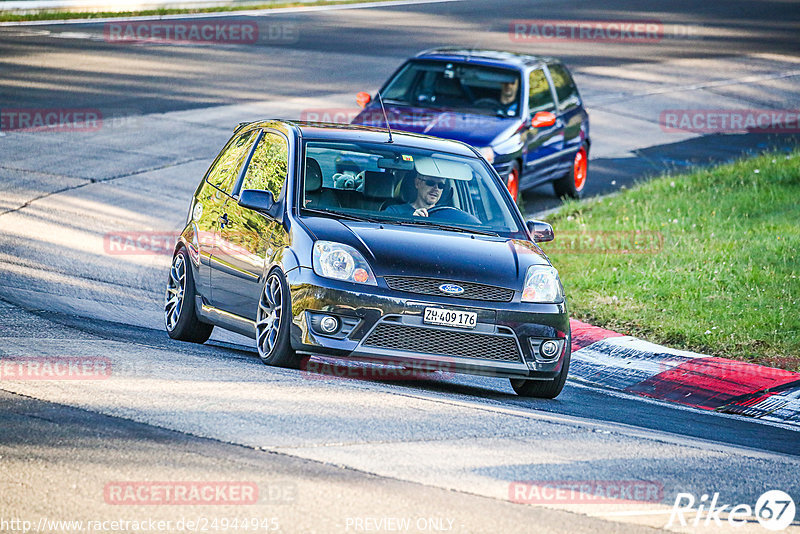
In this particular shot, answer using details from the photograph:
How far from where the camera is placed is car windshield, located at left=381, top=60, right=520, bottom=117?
1630 centimetres

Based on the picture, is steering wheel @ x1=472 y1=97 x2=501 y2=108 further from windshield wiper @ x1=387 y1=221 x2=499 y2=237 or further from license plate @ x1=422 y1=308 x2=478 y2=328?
license plate @ x1=422 y1=308 x2=478 y2=328

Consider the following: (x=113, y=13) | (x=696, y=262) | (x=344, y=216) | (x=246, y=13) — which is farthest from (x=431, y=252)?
(x=246, y=13)

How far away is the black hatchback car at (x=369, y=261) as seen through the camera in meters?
8.13

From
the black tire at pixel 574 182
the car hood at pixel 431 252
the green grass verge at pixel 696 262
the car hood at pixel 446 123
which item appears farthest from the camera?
the black tire at pixel 574 182

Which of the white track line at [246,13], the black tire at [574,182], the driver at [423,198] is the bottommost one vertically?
the white track line at [246,13]

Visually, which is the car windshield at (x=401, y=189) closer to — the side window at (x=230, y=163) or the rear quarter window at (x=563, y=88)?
the side window at (x=230, y=163)

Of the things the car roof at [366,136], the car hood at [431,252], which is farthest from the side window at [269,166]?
the car hood at [431,252]

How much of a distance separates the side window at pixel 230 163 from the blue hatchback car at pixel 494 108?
5053mm

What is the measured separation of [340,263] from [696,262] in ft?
18.1

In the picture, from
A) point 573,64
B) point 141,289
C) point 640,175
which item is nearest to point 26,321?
point 141,289

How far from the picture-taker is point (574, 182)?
59.4ft

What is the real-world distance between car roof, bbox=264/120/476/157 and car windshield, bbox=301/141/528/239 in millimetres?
89

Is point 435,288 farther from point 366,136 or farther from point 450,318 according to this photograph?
point 366,136

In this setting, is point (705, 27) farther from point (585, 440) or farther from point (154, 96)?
point (585, 440)
